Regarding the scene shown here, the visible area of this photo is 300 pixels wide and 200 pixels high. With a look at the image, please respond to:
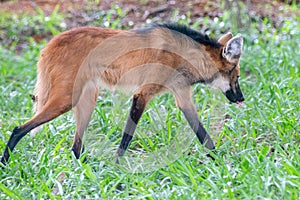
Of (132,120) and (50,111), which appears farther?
(132,120)

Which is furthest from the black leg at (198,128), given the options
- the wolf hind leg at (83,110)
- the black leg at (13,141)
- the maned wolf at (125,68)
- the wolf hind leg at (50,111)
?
the black leg at (13,141)

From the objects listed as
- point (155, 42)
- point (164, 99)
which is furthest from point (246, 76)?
point (155, 42)

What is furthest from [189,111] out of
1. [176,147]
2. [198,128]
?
[176,147]

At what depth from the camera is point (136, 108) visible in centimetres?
434

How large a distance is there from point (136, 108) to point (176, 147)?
1.39ft

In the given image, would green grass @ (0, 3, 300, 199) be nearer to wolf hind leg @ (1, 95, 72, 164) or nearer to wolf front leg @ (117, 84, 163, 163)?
wolf front leg @ (117, 84, 163, 163)

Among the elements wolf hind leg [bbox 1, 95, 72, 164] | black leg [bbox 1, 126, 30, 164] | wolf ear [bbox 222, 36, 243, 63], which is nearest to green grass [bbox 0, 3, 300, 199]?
black leg [bbox 1, 126, 30, 164]

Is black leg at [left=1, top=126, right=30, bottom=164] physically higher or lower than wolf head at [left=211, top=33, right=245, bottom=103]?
lower

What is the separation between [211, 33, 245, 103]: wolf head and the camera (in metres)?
4.41

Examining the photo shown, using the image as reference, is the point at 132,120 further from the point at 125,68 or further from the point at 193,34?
the point at 193,34

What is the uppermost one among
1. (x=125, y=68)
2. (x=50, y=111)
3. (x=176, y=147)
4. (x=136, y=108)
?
(x=125, y=68)

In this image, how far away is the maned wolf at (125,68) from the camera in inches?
163

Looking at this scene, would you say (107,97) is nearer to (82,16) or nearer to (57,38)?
(57,38)

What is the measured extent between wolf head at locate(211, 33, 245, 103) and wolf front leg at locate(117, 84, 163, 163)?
56cm
